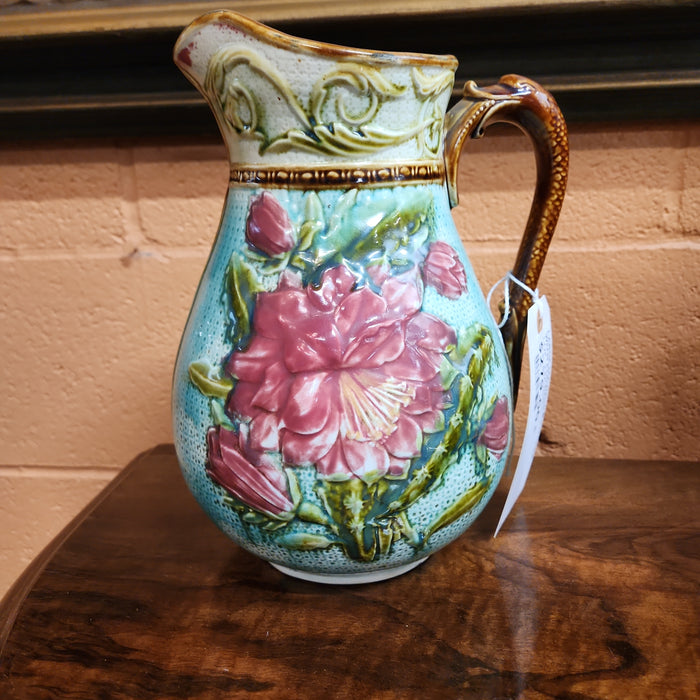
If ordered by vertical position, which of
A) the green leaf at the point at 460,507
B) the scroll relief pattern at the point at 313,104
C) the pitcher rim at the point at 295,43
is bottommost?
the green leaf at the point at 460,507

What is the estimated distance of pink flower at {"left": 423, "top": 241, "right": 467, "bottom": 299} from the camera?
1.46 ft

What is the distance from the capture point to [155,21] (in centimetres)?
69

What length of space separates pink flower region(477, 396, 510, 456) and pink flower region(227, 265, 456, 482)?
0.05m

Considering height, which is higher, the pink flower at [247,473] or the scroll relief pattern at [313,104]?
the scroll relief pattern at [313,104]

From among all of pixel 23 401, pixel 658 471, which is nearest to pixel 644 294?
pixel 658 471

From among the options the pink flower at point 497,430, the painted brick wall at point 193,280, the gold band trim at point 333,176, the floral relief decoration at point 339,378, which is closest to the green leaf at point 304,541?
the floral relief decoration at point 339,378

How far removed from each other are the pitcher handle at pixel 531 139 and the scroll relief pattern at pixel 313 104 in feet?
0.19

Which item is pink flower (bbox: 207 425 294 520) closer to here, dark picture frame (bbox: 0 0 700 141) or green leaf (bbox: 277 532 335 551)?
green leaf (bbox: 277 532 335 551)

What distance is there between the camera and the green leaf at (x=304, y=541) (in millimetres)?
438

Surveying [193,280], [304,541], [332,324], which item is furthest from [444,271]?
[193,280]

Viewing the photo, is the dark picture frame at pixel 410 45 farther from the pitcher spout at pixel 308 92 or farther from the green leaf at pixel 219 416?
the green leaf at pixel 219 416

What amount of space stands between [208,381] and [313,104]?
0.19 metres

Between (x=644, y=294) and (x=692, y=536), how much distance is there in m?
0.32

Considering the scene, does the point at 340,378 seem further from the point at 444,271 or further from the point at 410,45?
the point at 410,45
